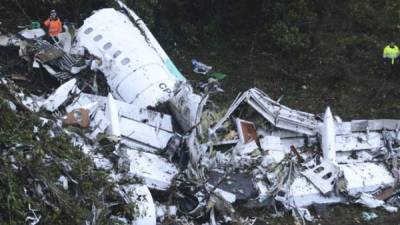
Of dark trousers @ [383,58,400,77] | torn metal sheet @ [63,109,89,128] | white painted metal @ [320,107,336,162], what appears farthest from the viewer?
dark trousers @ [383,58,400,77]

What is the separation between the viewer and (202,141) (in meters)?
11.5

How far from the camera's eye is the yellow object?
1584 centimetres

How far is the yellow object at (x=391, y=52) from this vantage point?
15.8 meters

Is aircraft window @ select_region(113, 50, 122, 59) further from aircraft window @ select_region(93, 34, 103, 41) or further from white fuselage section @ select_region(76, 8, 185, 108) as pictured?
aircraft window @ select_region(93, 34, 103, 41)

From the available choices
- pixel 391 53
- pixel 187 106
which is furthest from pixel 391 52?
pixel 187 106

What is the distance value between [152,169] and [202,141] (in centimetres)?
115

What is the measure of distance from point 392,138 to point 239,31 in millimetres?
6252

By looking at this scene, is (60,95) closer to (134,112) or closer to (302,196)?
(134,112)

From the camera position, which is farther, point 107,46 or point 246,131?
point 107,46

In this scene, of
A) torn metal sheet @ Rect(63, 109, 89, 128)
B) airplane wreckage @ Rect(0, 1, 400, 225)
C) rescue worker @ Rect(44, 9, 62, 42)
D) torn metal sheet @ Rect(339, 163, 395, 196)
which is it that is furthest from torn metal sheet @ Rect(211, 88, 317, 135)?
rescue worker @ Rect(44, 9, 62, 42)

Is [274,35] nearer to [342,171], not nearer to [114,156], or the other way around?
[342,171]

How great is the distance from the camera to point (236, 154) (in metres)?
11.6

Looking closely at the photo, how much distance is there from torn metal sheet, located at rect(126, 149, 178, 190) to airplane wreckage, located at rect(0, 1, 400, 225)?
2 cm

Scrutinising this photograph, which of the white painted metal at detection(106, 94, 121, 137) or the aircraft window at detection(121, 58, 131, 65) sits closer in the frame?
the white painted metal at detection(106, 94, 121, 137)
